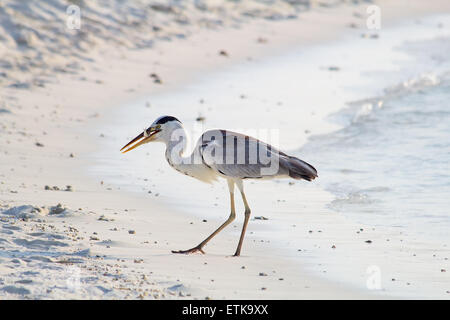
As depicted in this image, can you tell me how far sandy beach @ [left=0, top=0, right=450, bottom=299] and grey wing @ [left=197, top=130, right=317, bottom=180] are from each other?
0.61 meters

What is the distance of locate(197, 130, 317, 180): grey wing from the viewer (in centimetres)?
745

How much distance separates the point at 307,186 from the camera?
9766 millimetres

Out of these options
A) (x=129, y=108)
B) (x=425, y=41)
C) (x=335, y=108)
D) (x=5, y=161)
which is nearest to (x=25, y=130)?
(x=5, y=161)

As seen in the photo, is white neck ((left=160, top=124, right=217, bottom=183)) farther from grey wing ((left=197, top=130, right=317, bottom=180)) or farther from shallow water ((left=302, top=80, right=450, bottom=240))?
shallow water ((left=302, top=80, right=450, bottom=240))

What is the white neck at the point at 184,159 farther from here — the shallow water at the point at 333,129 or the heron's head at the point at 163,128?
the shallow water at the point at 333,129

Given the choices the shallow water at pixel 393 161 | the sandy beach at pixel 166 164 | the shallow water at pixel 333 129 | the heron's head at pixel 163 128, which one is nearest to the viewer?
the sandy beach at pixel 166 164

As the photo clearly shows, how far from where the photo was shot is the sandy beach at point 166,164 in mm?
6207

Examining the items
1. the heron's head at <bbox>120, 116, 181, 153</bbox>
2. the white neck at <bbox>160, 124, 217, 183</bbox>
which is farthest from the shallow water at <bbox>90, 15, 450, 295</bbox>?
the heron's head at <bbox>120, 116, 181, 153</bbox>

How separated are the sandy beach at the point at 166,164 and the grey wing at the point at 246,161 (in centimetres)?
61

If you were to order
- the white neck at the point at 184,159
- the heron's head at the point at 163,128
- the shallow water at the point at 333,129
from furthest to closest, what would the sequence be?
the shallow water at the point at 333,129, the heron's head at the point at 163,128, the white neck at the point at 184,159

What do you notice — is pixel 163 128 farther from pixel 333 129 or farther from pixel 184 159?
pixel 333 129

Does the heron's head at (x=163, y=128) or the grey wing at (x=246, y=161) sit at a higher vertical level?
the heron's head at (x=163, y=128)

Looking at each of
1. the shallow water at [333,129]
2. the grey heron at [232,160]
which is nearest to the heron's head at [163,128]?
the grey heron at [232,160]
